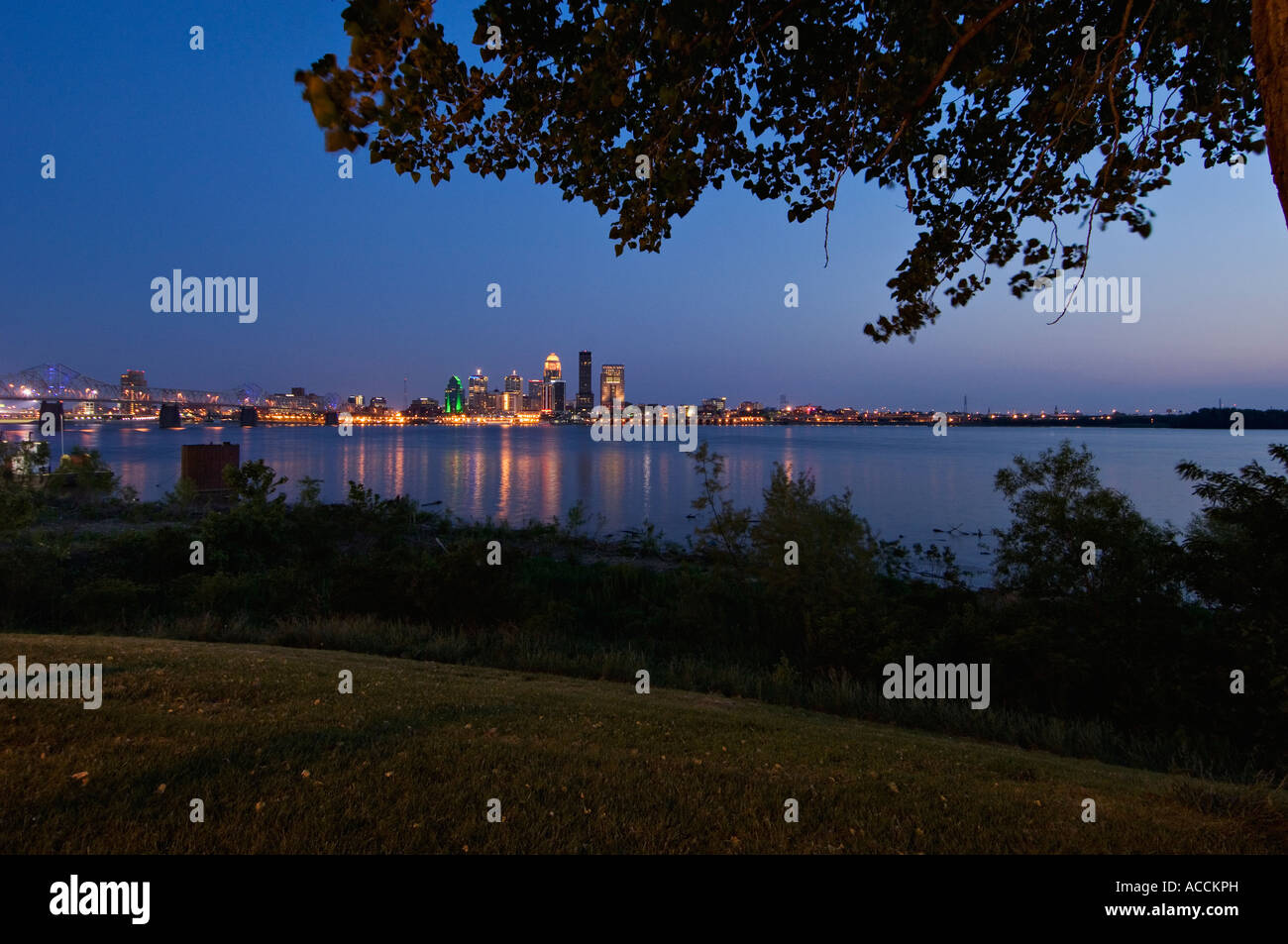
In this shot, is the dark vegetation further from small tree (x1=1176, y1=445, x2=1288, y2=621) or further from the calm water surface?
the calm water surface

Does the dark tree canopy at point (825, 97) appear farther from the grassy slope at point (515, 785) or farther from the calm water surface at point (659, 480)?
the calm water surface at point (659, 480)

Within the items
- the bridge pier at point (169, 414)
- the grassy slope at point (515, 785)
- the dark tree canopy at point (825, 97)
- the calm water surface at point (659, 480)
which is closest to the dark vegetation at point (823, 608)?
the grassy slope at point (515, 785)

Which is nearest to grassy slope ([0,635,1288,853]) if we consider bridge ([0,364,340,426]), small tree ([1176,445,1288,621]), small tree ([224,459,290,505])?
small tree ([1176,445,1288,621])

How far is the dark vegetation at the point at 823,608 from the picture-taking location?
31.8 ft

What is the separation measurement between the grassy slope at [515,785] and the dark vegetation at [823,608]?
3477 mm

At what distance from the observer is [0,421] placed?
12512 cm

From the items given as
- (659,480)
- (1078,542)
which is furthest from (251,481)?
(659,480)

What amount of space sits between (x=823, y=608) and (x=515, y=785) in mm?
10973

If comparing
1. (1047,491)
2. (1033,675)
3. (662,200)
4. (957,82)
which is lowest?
(1033,675)

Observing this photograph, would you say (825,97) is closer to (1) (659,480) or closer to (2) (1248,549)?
(2) (1248,549)

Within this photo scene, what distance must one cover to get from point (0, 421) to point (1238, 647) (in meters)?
178
